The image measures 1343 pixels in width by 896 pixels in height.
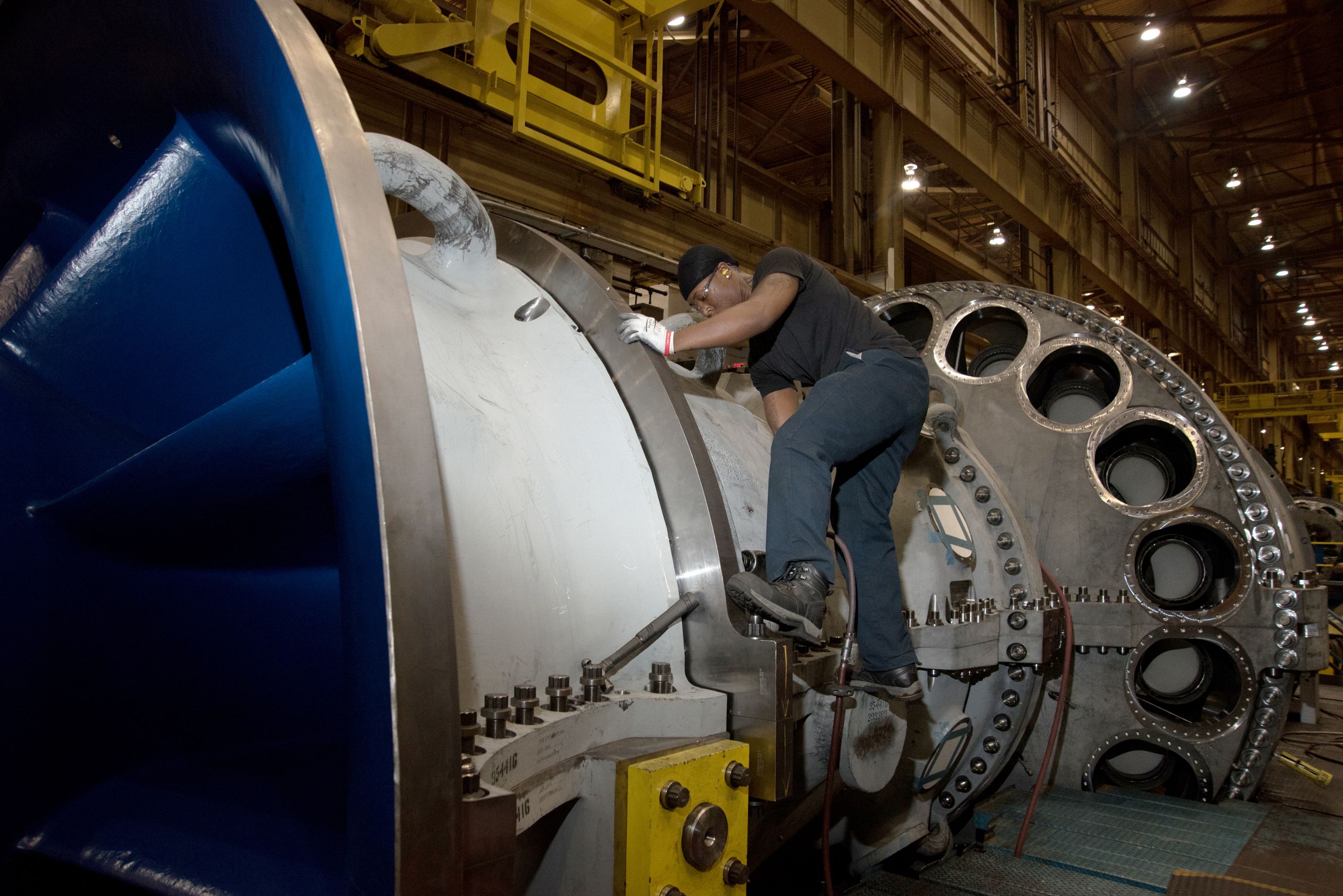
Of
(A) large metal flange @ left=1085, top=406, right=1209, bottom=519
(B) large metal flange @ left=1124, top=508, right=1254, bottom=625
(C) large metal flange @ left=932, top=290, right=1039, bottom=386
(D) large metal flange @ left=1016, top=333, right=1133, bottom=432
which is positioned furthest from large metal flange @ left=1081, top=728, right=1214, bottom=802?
(C) large metal flange @ left=932, top=290, right=1039, bottom=386

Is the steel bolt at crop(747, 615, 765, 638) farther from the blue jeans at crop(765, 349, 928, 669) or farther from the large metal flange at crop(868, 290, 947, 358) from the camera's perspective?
the large metal flange at crop(868, 290, 947, 358)

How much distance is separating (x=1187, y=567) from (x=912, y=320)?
131cm

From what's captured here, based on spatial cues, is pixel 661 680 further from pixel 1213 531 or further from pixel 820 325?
pixel 1213 531

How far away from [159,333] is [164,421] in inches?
4.9

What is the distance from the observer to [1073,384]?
326cm

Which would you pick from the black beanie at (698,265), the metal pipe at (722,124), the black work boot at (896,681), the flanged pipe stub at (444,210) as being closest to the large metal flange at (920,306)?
the black beanie at (698,265)

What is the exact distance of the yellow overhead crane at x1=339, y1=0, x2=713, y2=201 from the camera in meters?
3.61

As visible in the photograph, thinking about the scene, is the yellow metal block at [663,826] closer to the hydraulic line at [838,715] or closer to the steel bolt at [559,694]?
the steel bolt at [559,694]

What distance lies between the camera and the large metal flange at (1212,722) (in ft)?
9.18

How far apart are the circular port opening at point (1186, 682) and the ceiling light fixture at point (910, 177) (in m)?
7.82

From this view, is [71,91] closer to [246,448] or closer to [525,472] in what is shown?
[246,448]

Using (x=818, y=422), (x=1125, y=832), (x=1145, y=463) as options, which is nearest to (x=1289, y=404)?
(x=1145, y=463)

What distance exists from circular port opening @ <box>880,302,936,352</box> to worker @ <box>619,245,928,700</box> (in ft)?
4.42

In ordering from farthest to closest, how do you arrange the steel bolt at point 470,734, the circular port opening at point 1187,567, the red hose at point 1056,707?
1. the circular port opening at point 1187,567
2. the red hose at point 1056,707
3. the steel bolt at point 470,734
